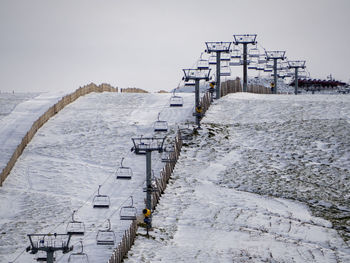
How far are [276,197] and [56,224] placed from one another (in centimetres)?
1306

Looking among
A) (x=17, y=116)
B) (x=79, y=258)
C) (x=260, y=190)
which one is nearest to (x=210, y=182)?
(x=260, y=190)

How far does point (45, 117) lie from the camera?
55562 millimetres

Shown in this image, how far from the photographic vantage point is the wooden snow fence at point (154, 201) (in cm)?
2820

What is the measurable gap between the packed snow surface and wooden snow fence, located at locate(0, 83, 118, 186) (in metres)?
10.4

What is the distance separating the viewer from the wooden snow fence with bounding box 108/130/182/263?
2820cm

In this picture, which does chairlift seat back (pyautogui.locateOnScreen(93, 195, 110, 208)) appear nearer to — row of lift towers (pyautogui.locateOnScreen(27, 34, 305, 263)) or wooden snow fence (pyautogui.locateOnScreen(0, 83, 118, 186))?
row of lift towers (pyautogui.locateOnScreen(27, 34, 305, 263))

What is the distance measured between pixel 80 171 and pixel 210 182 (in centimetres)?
853

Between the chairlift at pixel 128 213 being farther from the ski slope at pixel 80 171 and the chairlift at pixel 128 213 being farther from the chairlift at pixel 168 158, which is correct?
the chairlift at pixel 168 158

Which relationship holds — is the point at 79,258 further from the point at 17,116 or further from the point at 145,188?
the point at 17,116

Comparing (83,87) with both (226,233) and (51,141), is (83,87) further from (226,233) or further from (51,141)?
(226,233)

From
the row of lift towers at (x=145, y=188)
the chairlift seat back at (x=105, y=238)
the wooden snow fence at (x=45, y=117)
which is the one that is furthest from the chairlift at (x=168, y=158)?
the chairlift seat back at (x=105, y=238)

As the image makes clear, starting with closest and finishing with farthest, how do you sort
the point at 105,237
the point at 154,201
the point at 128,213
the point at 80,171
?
the point at 105,237
the point at 128,213
the point at 154,201
the point at 80,171

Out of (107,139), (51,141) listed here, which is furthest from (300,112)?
(51,141)

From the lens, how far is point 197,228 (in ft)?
112
